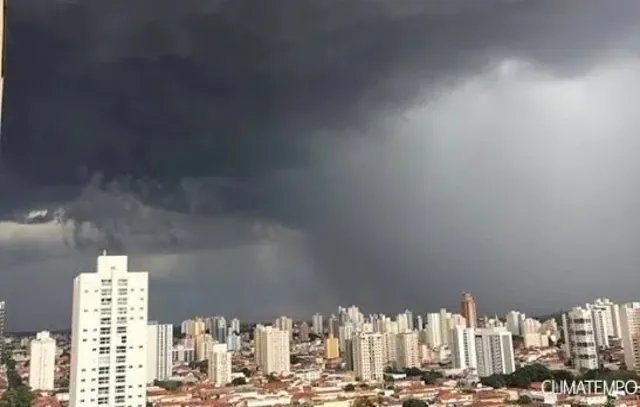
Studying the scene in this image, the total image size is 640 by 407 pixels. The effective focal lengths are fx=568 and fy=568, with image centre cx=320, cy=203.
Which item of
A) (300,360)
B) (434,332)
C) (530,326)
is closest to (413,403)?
(300,360)

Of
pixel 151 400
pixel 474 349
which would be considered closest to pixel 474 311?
pixel 474 349

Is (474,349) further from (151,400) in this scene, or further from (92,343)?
(92,343)

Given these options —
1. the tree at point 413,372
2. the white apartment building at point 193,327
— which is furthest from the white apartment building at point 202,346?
the tree at point 413,372

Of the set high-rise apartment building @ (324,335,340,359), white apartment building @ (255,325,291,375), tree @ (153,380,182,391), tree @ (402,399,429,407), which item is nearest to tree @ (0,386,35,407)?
tree @ (153,380,182,391)

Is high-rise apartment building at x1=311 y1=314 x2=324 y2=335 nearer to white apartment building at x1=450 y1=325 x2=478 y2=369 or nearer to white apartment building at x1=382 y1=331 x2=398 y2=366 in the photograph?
white apartment building at x1=382 y1=331 x2=398 y2=366

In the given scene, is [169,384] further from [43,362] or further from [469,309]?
[469,309]

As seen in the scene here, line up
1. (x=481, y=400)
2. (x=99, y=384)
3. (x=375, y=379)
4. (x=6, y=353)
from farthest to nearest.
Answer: (x=375, y=379), (x=6, y=353), (x=481, y=400), (x=99, y=384)
